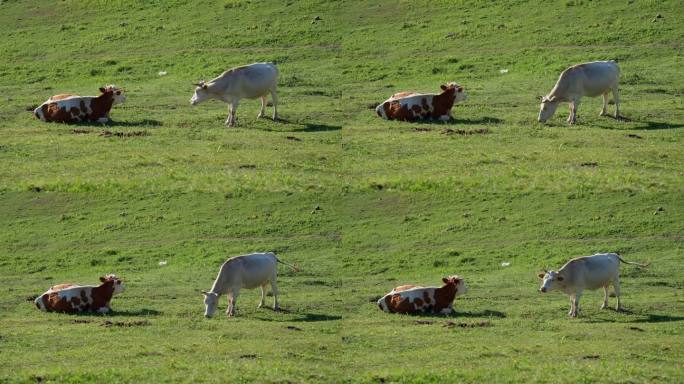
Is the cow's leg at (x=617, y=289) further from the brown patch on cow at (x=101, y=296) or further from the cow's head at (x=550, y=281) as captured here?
the brown patch on cow at (x=101, y=296)

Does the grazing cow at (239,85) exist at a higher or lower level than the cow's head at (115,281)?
higher

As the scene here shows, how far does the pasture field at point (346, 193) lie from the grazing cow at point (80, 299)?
666 mm

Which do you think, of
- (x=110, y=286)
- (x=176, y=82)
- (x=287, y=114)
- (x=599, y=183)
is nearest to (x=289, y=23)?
(x=176, y=82)

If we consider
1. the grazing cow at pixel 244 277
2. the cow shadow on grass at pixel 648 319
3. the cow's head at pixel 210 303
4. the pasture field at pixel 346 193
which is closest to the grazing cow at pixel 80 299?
the pasture field at pixel 346 193

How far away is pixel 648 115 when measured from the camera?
180 ft

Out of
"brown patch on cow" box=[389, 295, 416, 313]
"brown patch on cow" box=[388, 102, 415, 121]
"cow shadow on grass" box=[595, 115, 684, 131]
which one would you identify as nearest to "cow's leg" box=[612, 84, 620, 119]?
"cow shadow on grass" box=[595, 115, 684, 131]

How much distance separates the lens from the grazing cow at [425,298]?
38.6 m

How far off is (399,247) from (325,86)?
17795 mm

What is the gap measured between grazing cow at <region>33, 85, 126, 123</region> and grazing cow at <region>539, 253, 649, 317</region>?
21674 millimetres

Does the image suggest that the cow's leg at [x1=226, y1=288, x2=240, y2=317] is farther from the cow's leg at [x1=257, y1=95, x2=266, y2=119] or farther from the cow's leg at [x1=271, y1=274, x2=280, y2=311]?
the cow's leg at [x1=257, y1=95, x2=266, y2=119]

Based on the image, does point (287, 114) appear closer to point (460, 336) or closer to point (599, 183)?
point (599, 183)

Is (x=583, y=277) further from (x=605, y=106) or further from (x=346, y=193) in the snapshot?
(x=605, y=106)

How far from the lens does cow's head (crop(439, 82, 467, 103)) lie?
2136 inches

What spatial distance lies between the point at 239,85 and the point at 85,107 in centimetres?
586
